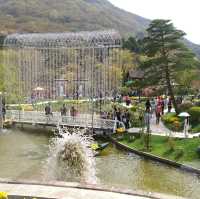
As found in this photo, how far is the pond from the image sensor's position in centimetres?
1806

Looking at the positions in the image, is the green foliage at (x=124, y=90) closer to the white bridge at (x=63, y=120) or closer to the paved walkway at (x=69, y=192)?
the white bridge at (x=63, y=120)

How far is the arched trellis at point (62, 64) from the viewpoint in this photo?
35156 mm

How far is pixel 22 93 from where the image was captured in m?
41.5

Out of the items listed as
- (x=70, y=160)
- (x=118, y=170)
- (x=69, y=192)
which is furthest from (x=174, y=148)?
(x=69, y=192)

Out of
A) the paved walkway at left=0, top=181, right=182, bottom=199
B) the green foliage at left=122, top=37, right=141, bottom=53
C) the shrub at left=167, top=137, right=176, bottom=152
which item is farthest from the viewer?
the green foliage at left=122, top=37, right=141, bottom=53

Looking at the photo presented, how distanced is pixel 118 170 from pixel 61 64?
25487 mm

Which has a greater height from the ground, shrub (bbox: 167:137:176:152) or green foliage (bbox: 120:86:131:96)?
green foliage (bbox: 120:86:131:96)

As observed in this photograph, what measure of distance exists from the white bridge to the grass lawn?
3.30 meters

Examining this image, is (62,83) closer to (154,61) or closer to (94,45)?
(94,45)

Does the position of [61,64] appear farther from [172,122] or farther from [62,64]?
[172,122]

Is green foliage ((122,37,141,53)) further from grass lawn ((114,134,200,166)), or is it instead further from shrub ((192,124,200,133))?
grass lawn ((114,134,200,166))

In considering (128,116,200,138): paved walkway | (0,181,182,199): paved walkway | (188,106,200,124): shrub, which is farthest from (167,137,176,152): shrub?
(0,181,182,199): paved walkway

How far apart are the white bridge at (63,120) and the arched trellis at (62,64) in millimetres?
3887

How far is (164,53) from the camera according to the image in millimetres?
33031
